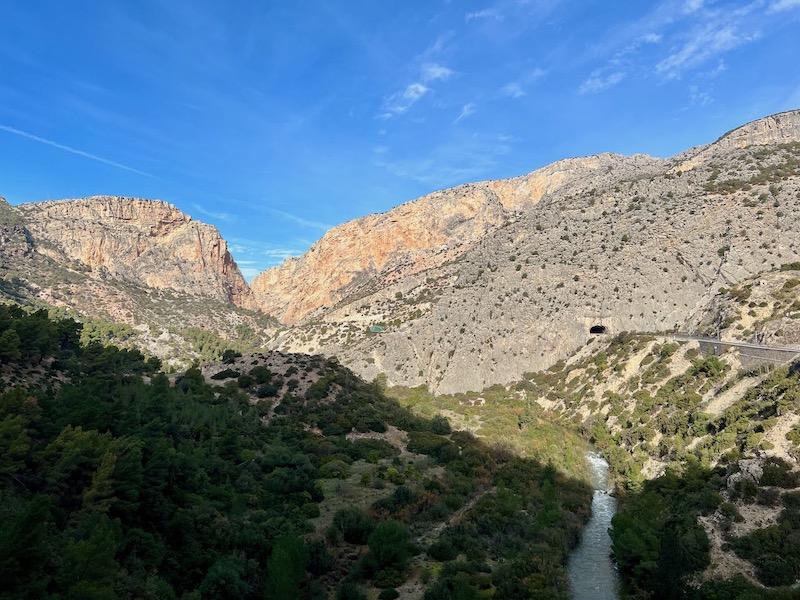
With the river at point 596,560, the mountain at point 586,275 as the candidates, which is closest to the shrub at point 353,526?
the river at point 596,560

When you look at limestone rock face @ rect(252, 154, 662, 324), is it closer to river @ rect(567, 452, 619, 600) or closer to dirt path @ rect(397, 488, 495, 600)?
river @ rect(567, 452, 619, 600)

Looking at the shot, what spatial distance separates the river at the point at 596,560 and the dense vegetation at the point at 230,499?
1.29 metres

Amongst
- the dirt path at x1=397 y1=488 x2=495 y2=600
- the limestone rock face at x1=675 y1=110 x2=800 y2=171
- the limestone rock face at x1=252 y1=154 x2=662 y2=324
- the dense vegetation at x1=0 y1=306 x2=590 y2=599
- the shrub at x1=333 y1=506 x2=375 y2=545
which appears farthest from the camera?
the limestone rock face at x1=252 y1=154 x2=662 y2=324

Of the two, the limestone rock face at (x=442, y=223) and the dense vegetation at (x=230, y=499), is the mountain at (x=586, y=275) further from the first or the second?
the dense vegetation at (x=230, y=499)

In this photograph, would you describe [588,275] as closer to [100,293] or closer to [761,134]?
[761,134]

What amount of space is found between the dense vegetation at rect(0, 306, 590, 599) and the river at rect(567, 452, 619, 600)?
1289mm

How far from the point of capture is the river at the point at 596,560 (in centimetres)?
2939

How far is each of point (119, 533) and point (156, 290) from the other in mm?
195443

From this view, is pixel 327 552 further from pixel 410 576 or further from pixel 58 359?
pixel 58 359

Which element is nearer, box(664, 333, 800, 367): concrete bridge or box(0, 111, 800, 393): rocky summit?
box(664, 333, 800, 367): concrete bridge

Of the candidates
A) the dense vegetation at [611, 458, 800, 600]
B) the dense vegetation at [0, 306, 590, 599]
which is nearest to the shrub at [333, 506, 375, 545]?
the dense vegetation at [0, 306, 590, 599]

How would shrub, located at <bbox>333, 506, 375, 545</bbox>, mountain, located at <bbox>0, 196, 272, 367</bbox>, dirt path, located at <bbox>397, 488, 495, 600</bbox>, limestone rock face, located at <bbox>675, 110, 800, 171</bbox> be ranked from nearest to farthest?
dirt path, located at <bbox>397, 488, 495, 600</bbox>
shrub, located at <bbox>333, 506, 375, 545</bbox>
limestone rock face, located at <bbox>675, 110, 800, 171</bbox>
mountain, located at <bbox>0, 196, 272, 367</bbox>

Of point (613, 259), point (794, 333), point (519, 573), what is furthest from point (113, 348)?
point (613, 259)

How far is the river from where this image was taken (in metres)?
29.4
